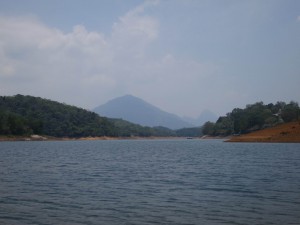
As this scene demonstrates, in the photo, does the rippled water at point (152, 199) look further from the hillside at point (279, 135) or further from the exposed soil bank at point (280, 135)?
the hillside at point (279, 135)

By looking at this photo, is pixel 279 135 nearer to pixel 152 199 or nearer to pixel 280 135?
pixel 280 135

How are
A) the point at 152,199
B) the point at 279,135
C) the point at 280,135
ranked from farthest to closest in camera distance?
the point at 279,135, the point at 280,135, the point at 152,199

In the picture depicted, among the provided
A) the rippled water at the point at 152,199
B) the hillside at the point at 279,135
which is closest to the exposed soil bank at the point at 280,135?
the hillside at the point at 279,135

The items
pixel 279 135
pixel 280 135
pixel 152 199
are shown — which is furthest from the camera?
pixel 279 135

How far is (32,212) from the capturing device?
24031 millimetres

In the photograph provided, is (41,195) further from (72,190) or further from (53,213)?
(53,213)

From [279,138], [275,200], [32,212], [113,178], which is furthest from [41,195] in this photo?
[279,138]

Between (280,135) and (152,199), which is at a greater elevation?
(280,135)

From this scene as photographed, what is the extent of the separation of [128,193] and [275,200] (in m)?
11.1

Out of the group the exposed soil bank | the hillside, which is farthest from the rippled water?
the hillside

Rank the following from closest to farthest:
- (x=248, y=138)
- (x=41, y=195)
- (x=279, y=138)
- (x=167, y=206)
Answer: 1. (x=167, y=206)
2. (x=41, y=195)
3. (x=279, y=138)
4. (x=248, y=138)

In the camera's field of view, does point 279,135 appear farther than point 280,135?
Yes

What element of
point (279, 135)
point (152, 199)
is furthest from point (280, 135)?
point (152, 199)

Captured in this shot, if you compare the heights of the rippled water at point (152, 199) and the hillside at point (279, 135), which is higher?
the hillside at point (279, 135)
